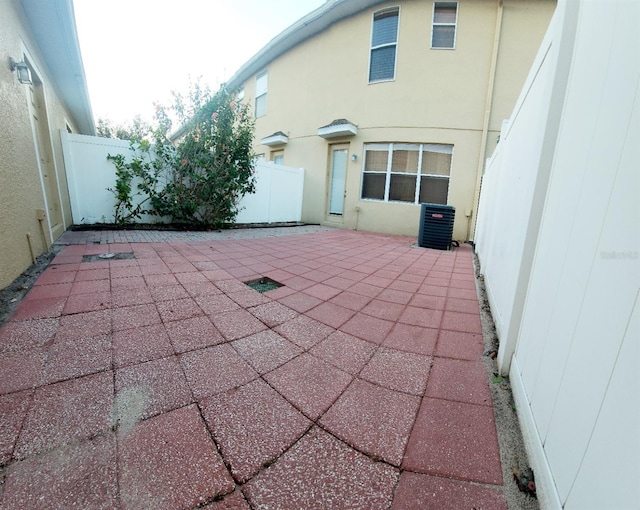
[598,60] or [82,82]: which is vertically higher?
[82,82]

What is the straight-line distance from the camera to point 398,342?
6.82ft

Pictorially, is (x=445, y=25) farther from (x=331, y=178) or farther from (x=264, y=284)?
(x=264, y=284)

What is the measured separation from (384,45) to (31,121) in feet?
27.6

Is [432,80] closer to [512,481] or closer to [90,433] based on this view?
[512,481]

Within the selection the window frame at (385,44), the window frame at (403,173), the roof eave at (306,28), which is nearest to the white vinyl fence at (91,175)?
the roof eave at (306,28)

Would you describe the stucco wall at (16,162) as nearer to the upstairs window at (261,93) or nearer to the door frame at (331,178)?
the door frame at (331,178)

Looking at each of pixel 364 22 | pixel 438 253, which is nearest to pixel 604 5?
pixel 438 253

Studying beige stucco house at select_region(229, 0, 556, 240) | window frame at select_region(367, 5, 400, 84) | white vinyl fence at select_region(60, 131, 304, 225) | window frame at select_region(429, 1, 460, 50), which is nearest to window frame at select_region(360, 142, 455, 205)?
beige stucco house at select_region(229, 0, 556, 240)

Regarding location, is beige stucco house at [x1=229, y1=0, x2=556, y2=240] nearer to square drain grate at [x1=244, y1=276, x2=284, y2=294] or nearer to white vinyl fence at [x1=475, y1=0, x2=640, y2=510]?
square drain grate at [x1=244, y1=276, x2=284, y2=294]

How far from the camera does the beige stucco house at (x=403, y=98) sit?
7234 mm

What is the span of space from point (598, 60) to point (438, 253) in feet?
16.5

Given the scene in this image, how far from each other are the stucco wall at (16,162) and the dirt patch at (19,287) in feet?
0.21

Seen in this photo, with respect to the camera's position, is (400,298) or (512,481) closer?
(512,481)

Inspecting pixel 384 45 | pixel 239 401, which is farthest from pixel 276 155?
pixel 239 401
